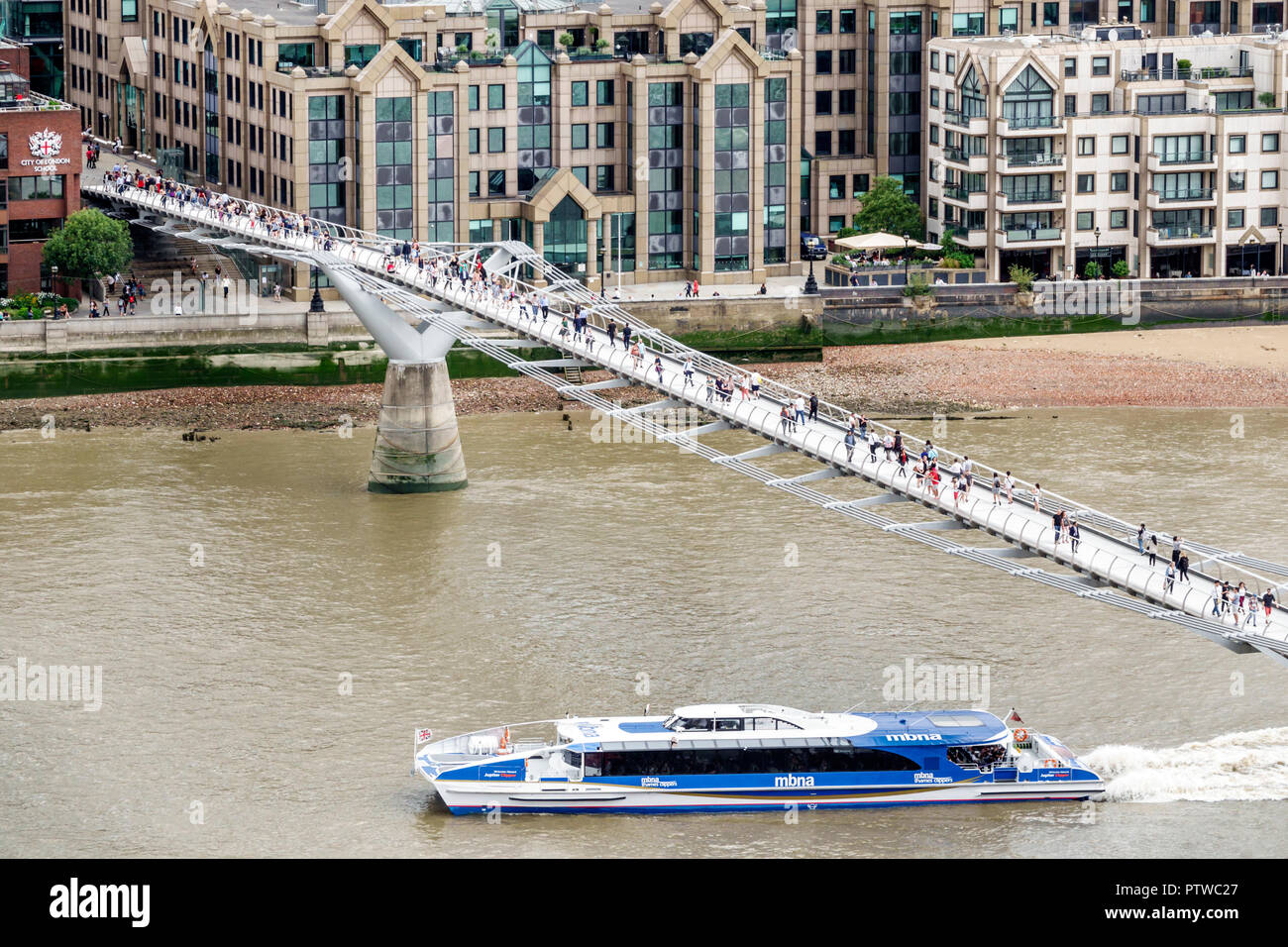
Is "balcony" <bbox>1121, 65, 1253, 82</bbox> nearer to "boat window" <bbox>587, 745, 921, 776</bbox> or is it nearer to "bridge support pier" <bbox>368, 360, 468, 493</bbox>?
"bridge support pier" <bbox>368, 360, 468, 493</bbox>

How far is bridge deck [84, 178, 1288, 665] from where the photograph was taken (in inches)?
2682

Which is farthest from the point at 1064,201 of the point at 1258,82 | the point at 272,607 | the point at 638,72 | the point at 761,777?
the point at 761,777

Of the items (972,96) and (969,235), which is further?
(969,235)

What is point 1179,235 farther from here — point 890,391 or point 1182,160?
point 890,391

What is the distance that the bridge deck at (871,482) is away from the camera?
68.1 metres

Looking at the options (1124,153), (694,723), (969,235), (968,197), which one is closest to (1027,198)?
(968,197)

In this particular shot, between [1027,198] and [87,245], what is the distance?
3806 cm

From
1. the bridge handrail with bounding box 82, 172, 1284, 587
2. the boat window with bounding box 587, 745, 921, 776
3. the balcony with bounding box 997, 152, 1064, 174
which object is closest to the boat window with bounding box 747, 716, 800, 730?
the boat window with bounding box 587, 745, 921, 776

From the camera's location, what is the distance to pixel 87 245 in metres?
111

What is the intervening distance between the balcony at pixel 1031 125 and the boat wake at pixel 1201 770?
57.1 metres

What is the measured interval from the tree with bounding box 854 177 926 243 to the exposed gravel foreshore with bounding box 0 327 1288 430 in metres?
8.60

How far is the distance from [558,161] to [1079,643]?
48569 mm

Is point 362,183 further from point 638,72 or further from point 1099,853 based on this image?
point 1099,853

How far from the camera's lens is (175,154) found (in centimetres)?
12531
